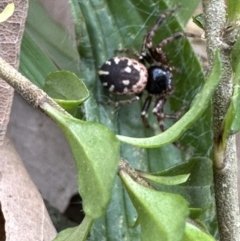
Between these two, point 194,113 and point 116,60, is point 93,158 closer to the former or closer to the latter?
point 194,113

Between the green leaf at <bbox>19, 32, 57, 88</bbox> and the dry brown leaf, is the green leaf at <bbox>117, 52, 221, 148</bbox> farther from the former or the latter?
the green leaf at <bbox>19, 32, 57, 88</bbox>

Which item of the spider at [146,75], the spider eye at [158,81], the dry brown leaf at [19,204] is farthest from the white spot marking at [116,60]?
the dry brown leaf at [19,204]

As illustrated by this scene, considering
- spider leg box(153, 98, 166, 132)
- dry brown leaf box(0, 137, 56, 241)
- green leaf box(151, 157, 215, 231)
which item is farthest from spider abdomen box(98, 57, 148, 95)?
green leaf box(151, 157, 215, 231)

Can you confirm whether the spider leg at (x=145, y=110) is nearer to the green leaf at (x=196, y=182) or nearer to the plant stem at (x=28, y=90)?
the green leaf at (x=196, y=182)

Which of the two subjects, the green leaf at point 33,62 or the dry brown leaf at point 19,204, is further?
the green leaf at point 33,62

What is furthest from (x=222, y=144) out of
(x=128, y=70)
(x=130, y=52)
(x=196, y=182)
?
(x=128, y=70)

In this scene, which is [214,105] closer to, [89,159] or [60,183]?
[89,159]

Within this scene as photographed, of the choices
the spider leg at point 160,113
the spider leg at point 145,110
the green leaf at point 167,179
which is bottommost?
the spider leg at point 145,110
